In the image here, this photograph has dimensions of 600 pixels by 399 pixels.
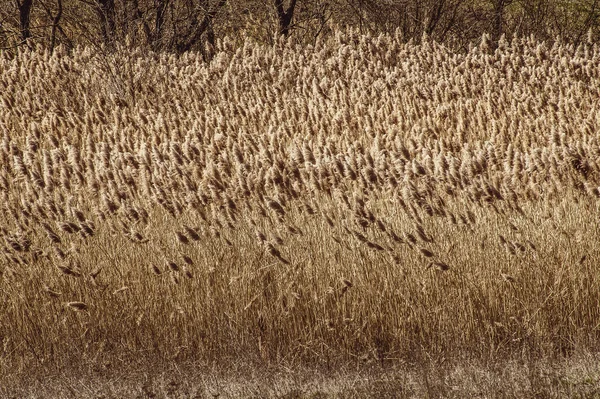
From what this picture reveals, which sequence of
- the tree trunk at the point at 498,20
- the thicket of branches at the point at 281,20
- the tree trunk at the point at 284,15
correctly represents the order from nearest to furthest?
1. the thicket of branches at the point at 281,20
2. the tree trunk at the point at 284,15
3. the tree trunk at the point at 498,20

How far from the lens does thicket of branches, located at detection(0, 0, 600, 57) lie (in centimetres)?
1600

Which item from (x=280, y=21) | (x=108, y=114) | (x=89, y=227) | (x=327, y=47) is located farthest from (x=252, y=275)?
(x=280, y=21)

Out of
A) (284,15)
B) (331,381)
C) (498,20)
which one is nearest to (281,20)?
(284,15)

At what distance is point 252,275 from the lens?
6.34 meters

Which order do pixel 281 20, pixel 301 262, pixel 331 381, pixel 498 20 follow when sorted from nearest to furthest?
pixel 331 381, pixel 301 262, pixel 281 20, pixel 498 20

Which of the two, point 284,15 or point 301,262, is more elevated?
point 284,15

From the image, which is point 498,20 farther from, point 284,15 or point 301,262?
point 301,262

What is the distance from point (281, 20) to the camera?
16719mm

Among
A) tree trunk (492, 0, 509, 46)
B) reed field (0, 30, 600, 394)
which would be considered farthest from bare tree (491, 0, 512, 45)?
reed field (0, 30, 600, 394)

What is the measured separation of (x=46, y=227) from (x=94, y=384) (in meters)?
1.18

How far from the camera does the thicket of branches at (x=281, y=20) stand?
52.5 ft

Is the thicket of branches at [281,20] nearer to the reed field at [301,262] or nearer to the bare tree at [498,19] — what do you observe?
the bare tree at [498,19]

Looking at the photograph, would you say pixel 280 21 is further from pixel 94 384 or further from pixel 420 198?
pixel 94 384

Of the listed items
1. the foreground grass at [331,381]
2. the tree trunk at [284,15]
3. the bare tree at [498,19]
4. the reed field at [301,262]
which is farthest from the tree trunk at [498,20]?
the foreground grass at [331,381]
